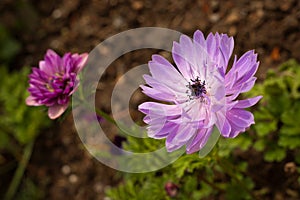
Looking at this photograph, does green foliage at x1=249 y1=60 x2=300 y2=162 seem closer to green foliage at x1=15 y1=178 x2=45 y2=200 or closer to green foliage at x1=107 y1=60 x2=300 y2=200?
green foliage at x1=107 y1=60 x2=300 y2=200

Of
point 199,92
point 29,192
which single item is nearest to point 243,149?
point 199,92

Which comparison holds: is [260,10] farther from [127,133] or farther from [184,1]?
[127,133]

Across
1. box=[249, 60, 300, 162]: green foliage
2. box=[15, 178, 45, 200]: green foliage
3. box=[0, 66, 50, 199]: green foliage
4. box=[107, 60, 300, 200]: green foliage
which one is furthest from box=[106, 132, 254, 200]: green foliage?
box=[15, 178, 45, 200]: green foliage

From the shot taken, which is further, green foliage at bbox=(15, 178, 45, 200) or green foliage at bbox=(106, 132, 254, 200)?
green foliage at bbox=(15, 178, 45, 200)

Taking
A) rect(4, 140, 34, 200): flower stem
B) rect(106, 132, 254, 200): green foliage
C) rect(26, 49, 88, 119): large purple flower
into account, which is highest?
rect(4, 140, 34, 200): flower stem

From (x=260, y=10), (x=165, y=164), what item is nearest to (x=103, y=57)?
(x=260, y=10)

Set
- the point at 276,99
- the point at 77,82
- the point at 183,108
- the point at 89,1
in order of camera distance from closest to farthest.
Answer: the point at 183,108 → the point at 77,82 → the point at 276,99 → the point at 89,1
